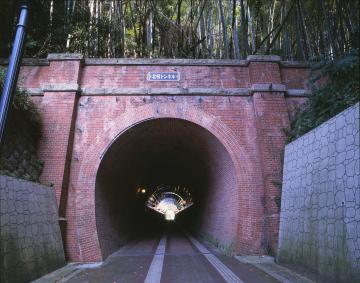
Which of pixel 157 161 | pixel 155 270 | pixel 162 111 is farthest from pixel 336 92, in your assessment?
pixel 157 161

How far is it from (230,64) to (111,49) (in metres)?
5.39

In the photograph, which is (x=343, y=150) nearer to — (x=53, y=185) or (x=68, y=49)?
(x=53, y=185)

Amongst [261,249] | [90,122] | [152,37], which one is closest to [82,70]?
[90,122]

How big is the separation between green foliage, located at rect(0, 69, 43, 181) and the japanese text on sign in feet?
10.7

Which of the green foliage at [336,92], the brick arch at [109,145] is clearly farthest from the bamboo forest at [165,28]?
the brick arch at [109,145]

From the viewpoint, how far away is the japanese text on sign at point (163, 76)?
9.59 meters

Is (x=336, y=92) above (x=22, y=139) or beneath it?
above

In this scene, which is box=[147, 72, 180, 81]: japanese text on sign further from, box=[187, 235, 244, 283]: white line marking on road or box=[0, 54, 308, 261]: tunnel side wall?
box=[187, 235, 244, 283]: white line marking on road

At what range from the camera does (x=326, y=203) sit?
509cm

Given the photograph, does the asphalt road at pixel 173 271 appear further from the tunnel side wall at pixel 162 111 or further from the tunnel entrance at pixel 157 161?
the tunnel entrance at pixel 157 161

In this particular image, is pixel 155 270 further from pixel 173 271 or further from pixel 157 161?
pixel 157 161

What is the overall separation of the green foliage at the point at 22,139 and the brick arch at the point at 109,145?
1.21 metres

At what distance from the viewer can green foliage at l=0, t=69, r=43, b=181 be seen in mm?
7477

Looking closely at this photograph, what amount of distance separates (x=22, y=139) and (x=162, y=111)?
12.0 ft
